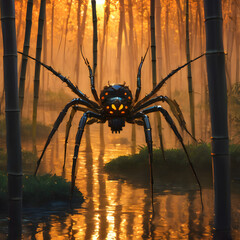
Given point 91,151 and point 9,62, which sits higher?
point 9,62

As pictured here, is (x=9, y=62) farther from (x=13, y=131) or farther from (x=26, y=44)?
(x=26, y=44)

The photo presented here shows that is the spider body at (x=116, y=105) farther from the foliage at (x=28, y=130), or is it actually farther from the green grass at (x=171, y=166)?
the foliage at (x=28, y=130)

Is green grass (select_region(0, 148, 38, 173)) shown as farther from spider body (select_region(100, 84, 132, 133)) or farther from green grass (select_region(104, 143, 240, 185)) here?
spider body (select_region(100, 84, 132, 133))

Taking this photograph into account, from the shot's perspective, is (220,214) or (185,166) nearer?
(220,214)

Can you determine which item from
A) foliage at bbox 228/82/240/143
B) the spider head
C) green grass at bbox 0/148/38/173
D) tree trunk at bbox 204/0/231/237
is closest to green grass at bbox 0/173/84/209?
the spider head

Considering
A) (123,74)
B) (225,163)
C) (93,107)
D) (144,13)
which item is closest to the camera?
(225,163)

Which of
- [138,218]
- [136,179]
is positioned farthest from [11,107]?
[136,179]
